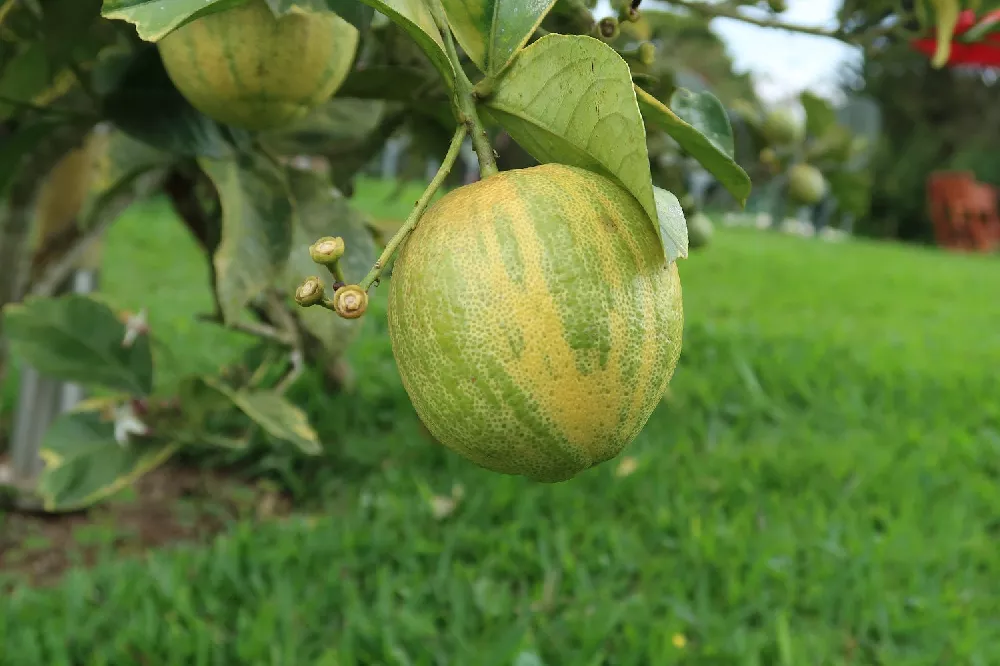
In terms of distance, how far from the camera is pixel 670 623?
1.60 meters

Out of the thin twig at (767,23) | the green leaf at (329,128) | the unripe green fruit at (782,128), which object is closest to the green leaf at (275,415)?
the green leaf at (329,128)

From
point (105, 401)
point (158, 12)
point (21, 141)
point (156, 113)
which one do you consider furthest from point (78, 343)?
point (158, 12)

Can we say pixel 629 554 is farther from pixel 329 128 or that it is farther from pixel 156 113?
pixel 156 113

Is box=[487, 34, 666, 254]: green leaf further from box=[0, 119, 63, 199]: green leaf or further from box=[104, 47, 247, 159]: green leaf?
box=[0, 119, 63, 199]: green leaf

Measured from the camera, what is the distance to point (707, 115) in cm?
57

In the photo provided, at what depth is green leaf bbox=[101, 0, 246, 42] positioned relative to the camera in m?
0.43

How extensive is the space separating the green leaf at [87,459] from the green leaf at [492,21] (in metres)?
0.98

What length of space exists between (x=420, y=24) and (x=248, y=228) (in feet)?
1.46

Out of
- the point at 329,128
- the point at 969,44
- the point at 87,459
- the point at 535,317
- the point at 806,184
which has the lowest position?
the point at 87,459

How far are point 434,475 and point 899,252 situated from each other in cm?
589

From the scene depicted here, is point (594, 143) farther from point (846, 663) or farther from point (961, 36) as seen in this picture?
point (846, 663)

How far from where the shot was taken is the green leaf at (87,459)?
130 cm

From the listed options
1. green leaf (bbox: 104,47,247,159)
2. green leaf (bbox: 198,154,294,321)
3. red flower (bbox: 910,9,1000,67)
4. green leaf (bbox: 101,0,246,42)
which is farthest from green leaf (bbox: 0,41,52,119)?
red flower (bbox: 910,9,1000,67)

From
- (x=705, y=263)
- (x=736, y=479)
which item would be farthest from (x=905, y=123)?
(x=736, y=479)
